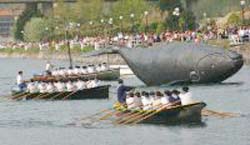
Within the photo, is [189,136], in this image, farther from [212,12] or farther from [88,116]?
[212,12]

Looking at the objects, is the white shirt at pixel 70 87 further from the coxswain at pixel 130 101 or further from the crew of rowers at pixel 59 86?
the coxswain at pixel 130 101

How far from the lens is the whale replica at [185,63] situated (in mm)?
73000

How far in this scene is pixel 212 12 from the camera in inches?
6654

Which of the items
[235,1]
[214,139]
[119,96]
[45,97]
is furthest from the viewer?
[235,1]

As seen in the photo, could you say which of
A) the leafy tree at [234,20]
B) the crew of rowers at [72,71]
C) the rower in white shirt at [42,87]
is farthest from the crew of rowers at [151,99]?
the leafy tree at [234,20]

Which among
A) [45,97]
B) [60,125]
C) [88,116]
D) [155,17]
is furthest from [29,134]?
[155,17]

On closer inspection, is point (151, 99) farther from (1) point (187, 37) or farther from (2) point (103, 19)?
(2) point (103, 19)

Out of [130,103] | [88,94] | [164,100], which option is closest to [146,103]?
[130,103]

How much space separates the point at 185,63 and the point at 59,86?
8.79 m

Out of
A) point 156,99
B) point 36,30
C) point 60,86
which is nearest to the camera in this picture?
point 156,99

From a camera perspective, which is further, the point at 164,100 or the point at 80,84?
the point at 80,84

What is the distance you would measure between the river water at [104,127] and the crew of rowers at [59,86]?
1399 millimetres

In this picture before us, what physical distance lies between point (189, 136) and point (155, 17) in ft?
380

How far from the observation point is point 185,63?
2901 inches
